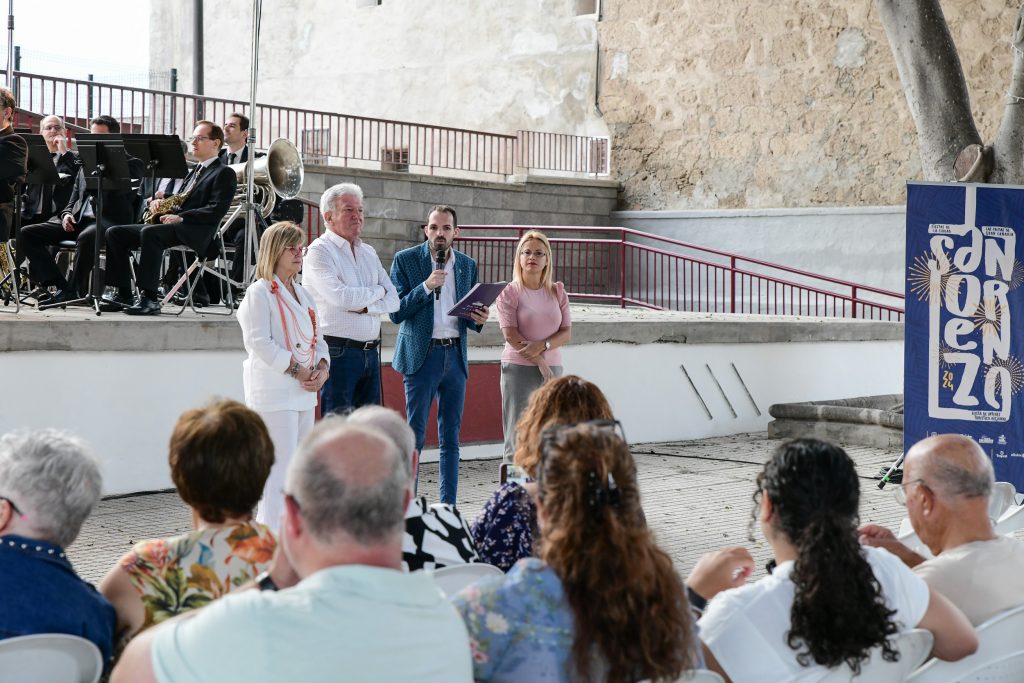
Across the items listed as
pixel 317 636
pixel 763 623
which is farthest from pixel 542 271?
pixel 317 636

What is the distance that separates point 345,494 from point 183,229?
6613 millimetres

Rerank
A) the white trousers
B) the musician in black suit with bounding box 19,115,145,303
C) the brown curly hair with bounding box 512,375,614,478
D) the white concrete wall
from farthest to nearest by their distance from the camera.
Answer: the white concrete wall → the musician in black suit with bounding box 19,115,145,303 → the white trousers → the brown curly hair with bounding box 512,375,614,478

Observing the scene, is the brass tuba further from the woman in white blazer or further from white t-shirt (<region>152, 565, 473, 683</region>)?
white t-shirt (<region>152, 565, 473, 683</region>)

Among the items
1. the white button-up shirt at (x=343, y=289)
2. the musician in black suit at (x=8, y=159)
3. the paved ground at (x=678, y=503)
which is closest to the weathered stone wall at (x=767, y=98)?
the paved ground at (x=678, y=503)

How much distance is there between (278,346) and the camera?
219 inches

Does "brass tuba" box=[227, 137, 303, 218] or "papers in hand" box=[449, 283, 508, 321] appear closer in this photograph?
"papers in hand" box=[449, 283, 508, 321]

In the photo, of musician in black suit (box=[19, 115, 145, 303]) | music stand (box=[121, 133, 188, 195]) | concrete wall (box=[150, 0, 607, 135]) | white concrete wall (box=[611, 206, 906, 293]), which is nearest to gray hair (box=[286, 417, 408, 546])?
music stand (box=[121, 133, 188, 195])

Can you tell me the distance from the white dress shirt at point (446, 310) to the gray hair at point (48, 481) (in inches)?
158

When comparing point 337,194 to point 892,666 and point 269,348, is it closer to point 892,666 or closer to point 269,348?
point 269,348

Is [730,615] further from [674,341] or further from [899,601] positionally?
[674,341]

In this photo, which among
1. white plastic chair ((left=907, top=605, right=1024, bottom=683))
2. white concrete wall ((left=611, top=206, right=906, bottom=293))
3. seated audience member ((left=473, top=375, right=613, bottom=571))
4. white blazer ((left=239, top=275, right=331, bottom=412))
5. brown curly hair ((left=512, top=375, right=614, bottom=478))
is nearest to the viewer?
white plastic chair ((left=907, top=605, right=1024, bottom=683))

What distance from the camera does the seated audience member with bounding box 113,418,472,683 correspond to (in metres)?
1.94

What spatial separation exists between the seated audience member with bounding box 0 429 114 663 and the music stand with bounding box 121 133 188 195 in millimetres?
5628

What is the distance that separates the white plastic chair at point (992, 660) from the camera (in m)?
2.79
